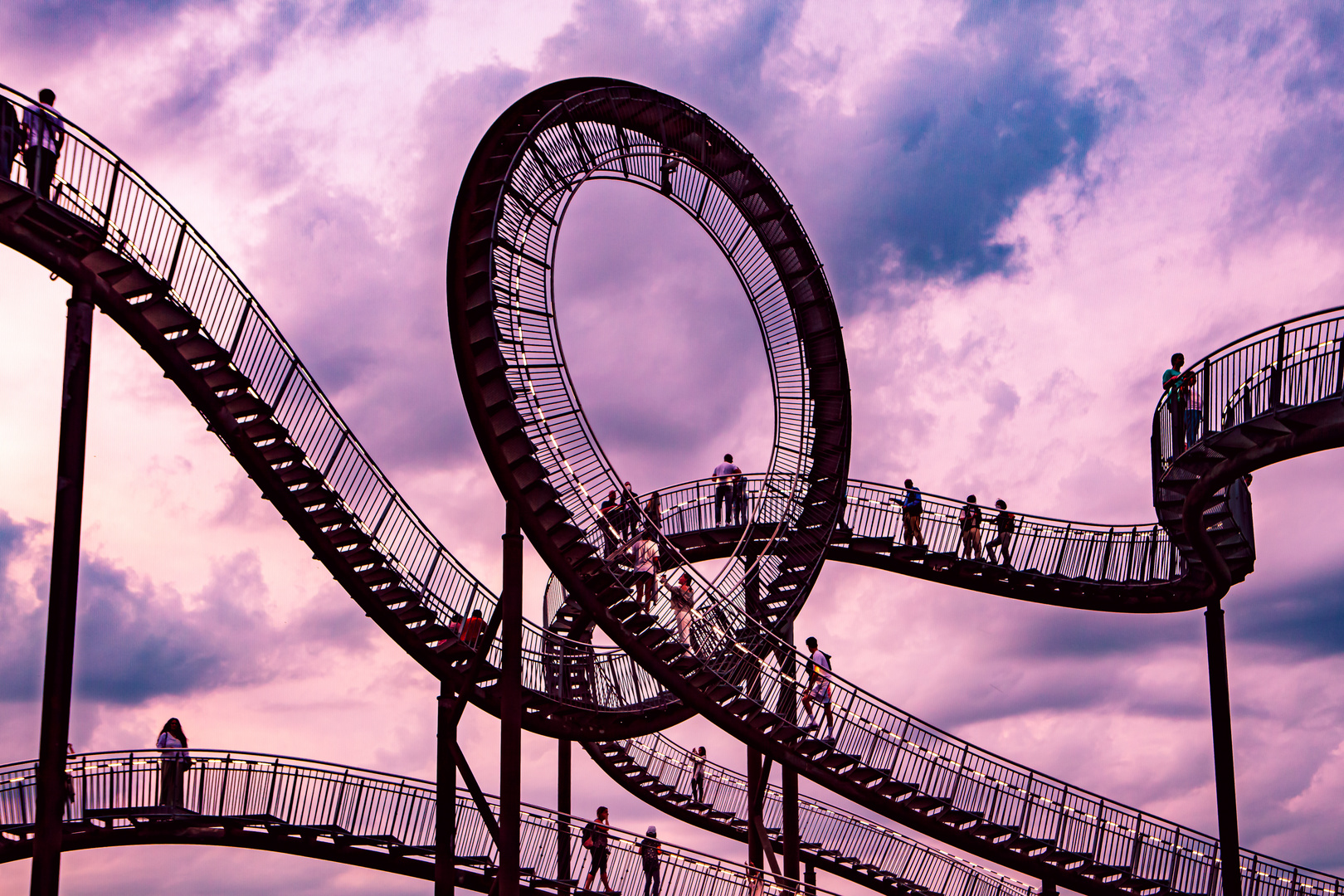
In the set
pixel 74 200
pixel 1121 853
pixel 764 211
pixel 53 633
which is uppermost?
pixel 764 211

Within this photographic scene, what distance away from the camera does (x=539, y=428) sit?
18.7 metres

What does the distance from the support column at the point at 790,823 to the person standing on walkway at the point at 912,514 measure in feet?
18.5

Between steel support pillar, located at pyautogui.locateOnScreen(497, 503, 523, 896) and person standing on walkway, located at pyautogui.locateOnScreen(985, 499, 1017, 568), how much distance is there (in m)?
12.1

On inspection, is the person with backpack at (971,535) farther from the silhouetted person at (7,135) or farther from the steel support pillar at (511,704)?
the silhouetted person at (7,135)

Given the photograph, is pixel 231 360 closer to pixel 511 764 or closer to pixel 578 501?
pixel 578 501

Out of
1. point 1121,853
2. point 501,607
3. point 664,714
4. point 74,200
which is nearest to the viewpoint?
point 74,200

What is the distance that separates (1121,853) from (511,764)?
914 cm

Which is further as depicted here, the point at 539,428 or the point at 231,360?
the point at 539,428

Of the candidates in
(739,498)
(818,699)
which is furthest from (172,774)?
(739,498)

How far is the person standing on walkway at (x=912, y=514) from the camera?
89.4 feet

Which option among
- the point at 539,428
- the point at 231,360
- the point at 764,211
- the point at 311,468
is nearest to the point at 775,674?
the point at 539,428

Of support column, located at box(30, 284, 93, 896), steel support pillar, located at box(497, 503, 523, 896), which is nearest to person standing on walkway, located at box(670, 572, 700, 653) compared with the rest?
steel support pillar, located at box(497, 503, 523, 896)

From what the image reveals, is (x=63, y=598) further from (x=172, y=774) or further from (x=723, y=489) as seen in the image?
(x=723, y=489)

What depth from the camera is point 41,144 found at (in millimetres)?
15258
